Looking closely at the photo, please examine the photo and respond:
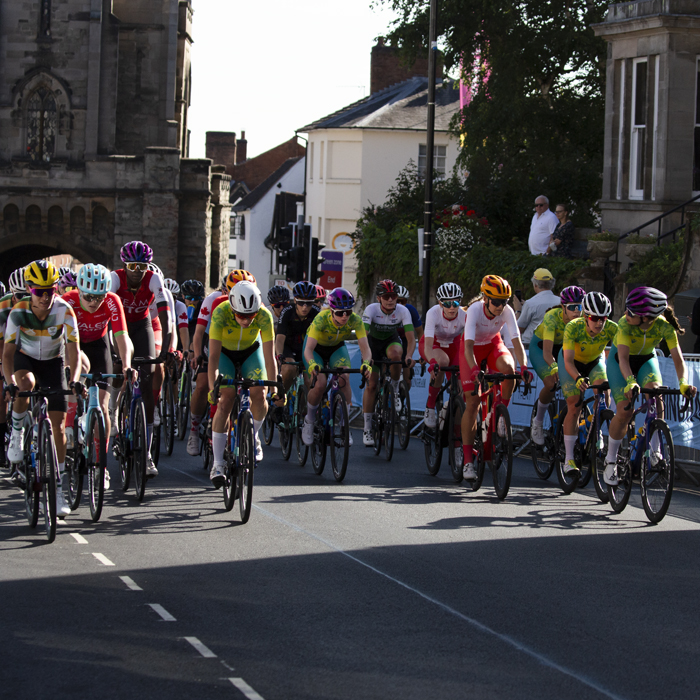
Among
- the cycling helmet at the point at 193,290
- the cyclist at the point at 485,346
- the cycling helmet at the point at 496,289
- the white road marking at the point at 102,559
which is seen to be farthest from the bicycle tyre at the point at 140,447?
the cycling helmet at the point at 193,290

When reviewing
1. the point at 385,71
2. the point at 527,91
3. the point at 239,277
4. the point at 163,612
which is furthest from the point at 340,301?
the point at 385,71

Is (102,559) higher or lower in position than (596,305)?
lower

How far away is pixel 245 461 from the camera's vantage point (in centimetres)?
916

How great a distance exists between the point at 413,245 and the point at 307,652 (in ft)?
74.9

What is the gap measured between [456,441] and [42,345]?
4.37 metres

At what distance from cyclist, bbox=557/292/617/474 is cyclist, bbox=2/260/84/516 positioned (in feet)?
14.3

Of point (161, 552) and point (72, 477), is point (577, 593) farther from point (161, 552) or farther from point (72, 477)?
point (72, 477)

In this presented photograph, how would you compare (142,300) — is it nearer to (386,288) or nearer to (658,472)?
(386,288)

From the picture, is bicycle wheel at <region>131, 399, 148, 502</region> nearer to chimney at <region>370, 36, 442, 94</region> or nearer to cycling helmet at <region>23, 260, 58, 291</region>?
cycling helmet at <region>23, 260, 58, 291</region>

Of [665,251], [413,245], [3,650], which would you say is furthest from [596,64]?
[3,650]

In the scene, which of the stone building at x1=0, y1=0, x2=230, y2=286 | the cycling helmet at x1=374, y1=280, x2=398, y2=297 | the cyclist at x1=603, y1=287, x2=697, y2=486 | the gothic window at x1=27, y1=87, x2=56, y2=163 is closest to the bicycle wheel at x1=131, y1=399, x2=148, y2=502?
the cyclist at x1=603, y1=287, x2=697, y2=486

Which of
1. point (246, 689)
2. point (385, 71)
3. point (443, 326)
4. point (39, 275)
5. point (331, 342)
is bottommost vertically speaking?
point (246, 689)

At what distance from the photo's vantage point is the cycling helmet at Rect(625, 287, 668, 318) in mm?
9531

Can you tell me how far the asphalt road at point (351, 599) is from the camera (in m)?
5.46
